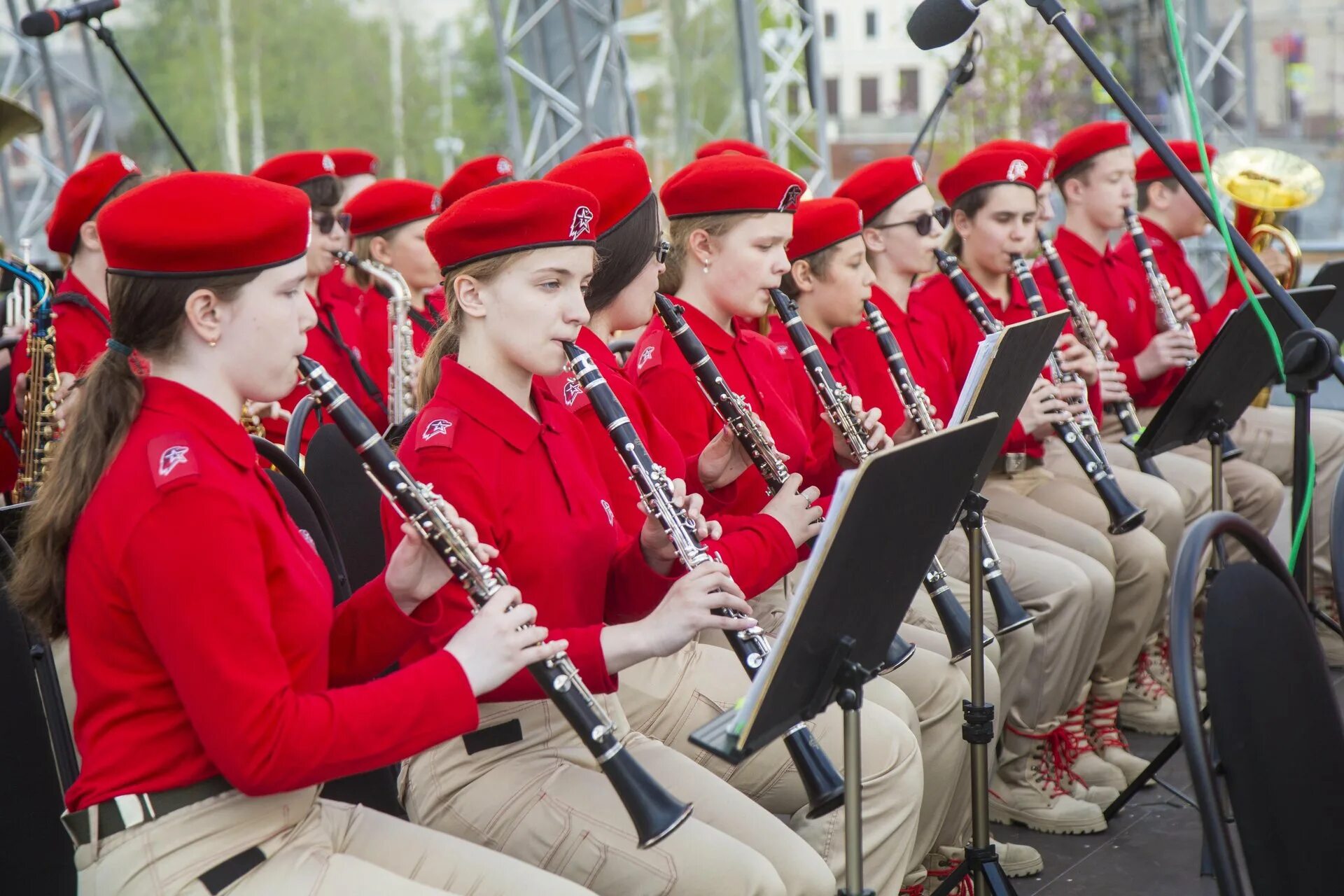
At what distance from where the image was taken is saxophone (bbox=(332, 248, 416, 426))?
502 cm

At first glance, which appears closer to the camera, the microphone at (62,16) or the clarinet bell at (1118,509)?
the clarinet bell at (1118,509)

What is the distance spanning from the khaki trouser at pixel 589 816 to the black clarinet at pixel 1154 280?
3315mm

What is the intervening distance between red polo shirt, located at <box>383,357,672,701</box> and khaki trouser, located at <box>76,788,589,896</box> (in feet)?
1.02

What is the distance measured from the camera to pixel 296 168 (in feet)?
17.2

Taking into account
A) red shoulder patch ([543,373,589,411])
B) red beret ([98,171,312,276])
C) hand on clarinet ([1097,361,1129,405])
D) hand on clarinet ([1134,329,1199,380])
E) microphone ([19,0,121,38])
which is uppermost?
microphone ([19,0,121,38])

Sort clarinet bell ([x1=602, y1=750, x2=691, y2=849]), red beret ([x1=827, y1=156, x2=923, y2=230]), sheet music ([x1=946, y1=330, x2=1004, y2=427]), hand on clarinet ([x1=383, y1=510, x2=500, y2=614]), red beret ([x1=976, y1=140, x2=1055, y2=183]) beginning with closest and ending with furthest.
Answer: clarinet bell ([x1=602, y1=750, x2=691, y2=849]) → hand on clarinet ([x1=383, y1=510, x2=500, y2=614]) → sheet music ([x1=946, y1=330, x2=1004, y2=427]) → red beret ([x1=827, y1=156, x2=923, y2=230]) → red beret ([x1=976, y1=140, x2=1055, y2=183])

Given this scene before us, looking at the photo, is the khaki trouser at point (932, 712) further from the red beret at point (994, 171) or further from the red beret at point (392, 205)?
the red beret at point (392, 205)

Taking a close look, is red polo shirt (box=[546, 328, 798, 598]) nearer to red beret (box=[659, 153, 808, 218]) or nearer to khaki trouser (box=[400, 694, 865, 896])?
khaki trouser (box=[400, 694, 865, 896])

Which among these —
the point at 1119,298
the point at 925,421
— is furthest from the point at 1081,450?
the point at 1119,298

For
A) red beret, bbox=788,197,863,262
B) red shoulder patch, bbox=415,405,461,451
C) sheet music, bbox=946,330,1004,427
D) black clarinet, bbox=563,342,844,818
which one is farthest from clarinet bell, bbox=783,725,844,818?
red beret, bbox=788,197,863,262

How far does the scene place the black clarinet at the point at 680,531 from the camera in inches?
90.5

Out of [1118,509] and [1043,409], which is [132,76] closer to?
[1043,409]

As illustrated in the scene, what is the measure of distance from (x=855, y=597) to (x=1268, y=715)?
0.57 meters

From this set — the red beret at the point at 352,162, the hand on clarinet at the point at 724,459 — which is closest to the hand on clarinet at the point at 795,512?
the hand on clarinet at the point at 724,459
